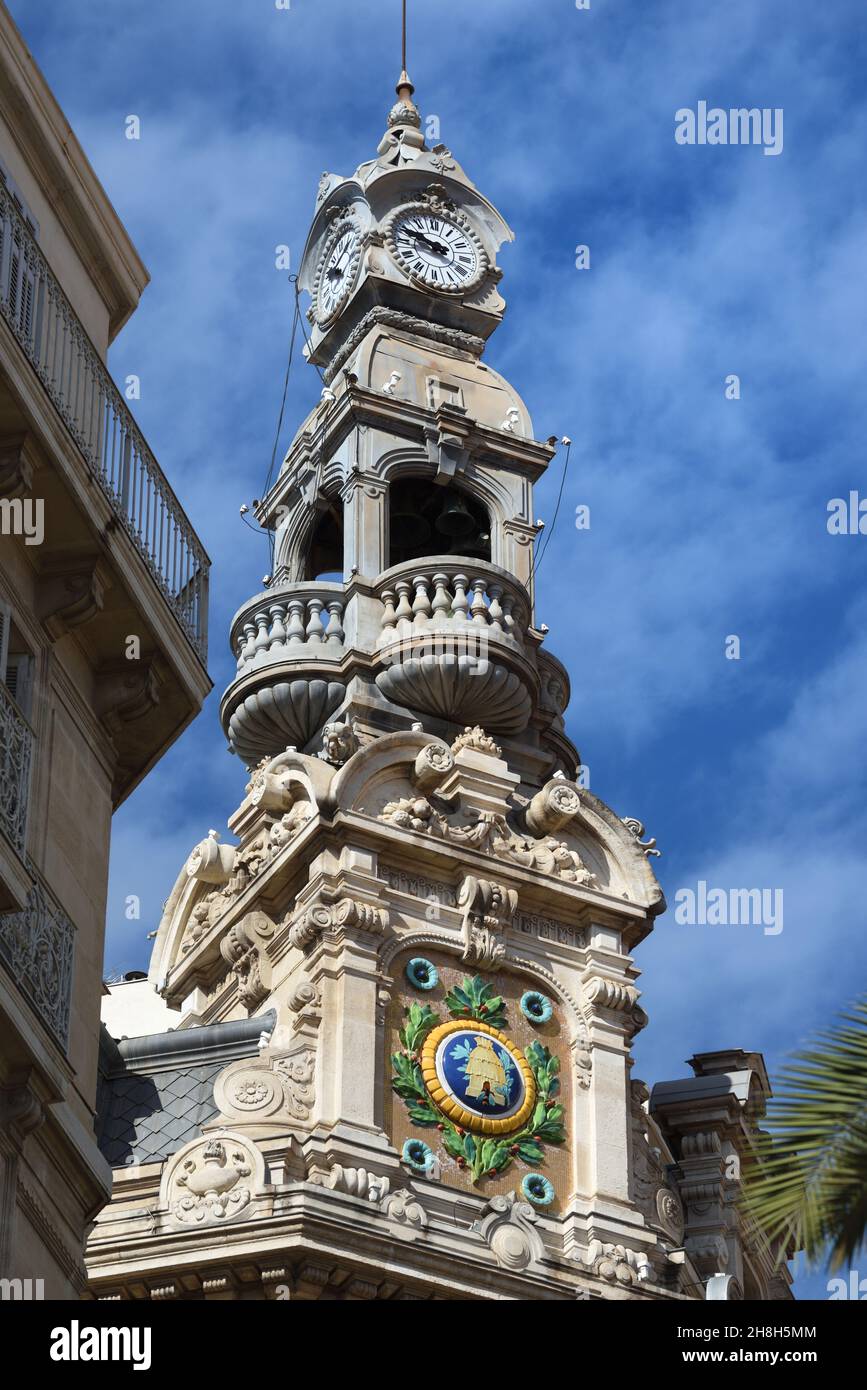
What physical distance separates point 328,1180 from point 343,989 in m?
2.68

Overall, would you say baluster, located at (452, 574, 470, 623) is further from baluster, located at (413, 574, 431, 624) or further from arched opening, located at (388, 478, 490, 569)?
arched opening, located at (388, 478, 490, 569)

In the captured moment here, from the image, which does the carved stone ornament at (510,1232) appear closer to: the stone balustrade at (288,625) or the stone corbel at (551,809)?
the stone corbel at (551,809)

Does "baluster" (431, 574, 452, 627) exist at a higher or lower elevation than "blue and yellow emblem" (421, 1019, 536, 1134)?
higher

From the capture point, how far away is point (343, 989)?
119ft

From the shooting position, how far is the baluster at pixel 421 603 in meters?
41.0

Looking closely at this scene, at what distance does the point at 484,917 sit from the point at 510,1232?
169 inches

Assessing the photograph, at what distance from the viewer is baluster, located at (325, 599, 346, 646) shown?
4141 centimetres

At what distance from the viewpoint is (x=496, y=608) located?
4122 cm

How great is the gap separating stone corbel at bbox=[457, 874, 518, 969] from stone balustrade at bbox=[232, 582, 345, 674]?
4.80 meters

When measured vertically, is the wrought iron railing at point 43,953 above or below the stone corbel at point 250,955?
below

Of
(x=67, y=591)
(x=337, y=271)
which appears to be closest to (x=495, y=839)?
(x=337, y=271)

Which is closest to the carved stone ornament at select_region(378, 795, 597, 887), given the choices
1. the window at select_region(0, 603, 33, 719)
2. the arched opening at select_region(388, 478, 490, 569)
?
the arched opening at select_region(388, 478, 490, 569)

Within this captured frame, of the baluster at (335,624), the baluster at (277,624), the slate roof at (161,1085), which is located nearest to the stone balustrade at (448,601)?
the baluster at (335,624)
